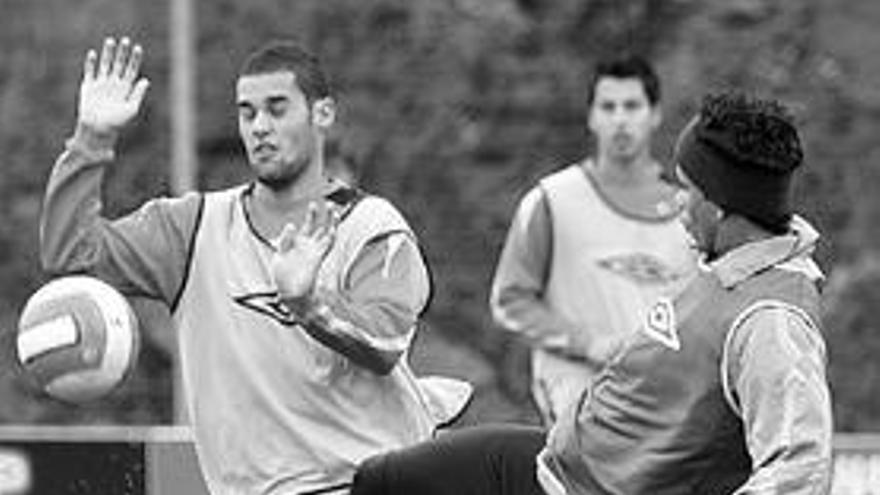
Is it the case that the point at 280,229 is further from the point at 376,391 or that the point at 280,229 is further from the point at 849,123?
the point at 849,123

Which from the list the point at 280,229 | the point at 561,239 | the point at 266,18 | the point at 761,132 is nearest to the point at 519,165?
the point at 266,18

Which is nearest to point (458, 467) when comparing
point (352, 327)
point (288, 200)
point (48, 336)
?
point (352, 327)

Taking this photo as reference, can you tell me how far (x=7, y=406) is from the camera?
46.1 ft

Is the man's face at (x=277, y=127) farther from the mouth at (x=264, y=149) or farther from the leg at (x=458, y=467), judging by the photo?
the leg at (x=458, y=467)

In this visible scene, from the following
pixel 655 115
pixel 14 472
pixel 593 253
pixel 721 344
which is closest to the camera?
pixel 721 344

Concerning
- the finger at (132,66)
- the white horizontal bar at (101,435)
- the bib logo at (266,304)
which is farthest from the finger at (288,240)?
the white horizontal bar at (101,435)

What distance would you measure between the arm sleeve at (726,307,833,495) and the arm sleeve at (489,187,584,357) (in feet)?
15.9

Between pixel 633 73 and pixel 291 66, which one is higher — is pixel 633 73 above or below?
below

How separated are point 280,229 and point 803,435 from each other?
2.27 meters

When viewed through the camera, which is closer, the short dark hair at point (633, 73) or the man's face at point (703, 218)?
the man's face at point (703, 218)

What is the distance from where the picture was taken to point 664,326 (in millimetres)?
6801

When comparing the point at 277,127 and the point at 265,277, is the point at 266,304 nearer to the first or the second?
the point at 265,277

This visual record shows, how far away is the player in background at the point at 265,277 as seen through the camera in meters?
8.12

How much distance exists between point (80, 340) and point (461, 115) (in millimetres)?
5819
